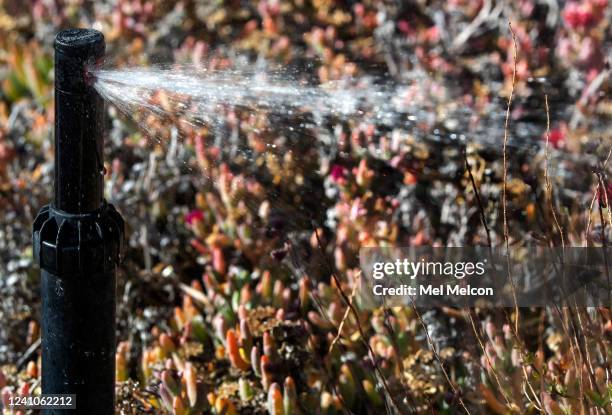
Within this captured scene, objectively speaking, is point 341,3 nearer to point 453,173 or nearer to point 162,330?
point 453,173

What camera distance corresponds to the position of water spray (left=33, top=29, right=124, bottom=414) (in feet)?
4.79

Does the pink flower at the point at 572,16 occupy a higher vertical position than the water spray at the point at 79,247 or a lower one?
higher

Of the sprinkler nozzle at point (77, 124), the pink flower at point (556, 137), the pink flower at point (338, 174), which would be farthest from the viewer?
the pink flower at point (556, 137)

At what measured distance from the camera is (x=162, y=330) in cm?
242

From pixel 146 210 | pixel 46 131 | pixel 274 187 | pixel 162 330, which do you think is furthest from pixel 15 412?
pixel 46 131

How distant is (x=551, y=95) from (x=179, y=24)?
148 cm

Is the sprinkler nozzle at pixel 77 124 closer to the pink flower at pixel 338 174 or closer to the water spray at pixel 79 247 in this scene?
the water spray at pixel 79 247

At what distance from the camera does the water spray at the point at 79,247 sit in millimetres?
1460

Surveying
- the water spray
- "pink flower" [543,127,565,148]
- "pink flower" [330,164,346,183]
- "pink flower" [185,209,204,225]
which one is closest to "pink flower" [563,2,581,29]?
"pink flower" [543,127,565,148]

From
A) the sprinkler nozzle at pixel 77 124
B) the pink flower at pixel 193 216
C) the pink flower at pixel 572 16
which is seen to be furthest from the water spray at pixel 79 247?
the pink flower at pixel 572 16

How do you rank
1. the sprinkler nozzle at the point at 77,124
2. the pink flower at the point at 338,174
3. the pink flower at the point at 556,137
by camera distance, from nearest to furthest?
the sprinkler nozzle at the point at 77,124
the pink flower at the point at 338,174
the pink flower at the point at 556,137

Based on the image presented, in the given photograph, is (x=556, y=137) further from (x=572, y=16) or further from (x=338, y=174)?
Answer: (x=572, y=16)

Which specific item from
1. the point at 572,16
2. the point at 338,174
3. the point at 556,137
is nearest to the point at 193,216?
the point at 338,174

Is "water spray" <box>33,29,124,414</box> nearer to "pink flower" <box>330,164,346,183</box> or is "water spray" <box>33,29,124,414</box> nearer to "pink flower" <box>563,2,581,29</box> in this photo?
"pink flower" <box>330,164,346,183</box>
